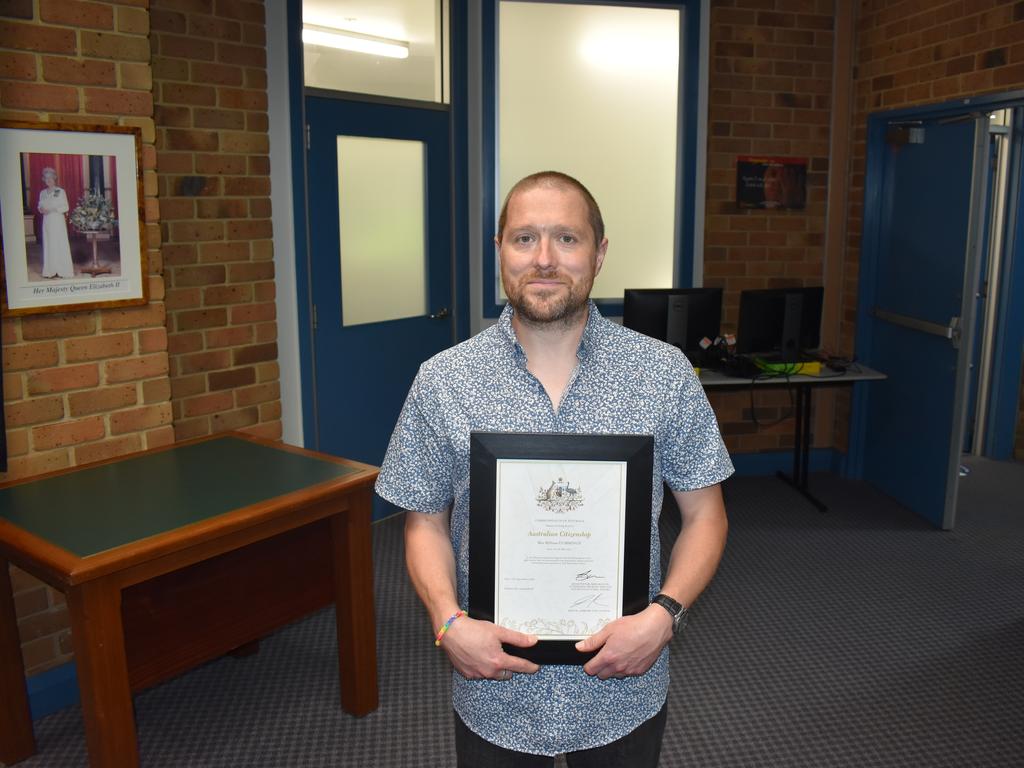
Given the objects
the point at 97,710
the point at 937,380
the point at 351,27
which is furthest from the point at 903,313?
the point at 97,710

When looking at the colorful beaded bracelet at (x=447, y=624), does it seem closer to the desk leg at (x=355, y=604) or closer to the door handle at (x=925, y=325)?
the desk leg at (x=355, y=604)

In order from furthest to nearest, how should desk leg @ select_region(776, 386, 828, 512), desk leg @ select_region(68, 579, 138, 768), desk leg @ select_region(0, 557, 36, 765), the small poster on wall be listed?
the small poster on wall
desk leg @ select_region(776, 386, 828, 512)
desk leg @ select_region(0, 557, 36, 765)
desk leg @ select_region(68, 579, 138, 768)

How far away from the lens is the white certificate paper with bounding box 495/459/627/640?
1.36 meters

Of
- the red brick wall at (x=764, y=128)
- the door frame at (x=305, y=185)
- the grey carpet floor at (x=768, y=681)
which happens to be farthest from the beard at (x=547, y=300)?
the red brick wall at (x=764, y=128)

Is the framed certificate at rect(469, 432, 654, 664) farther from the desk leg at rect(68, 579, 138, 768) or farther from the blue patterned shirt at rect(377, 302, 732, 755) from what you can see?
the desk leg at rect(68, 579, 138, 768)

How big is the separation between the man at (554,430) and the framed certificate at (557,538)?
0.04 meters

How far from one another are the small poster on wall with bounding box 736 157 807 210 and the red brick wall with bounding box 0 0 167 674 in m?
3.34

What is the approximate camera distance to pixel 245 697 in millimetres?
2967

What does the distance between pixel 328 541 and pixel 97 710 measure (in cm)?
106

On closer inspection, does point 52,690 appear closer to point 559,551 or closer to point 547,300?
point 559,551

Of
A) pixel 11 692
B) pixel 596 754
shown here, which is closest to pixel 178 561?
pixel 11 692

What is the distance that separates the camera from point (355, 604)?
2.77 meters

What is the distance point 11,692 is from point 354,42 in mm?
2989

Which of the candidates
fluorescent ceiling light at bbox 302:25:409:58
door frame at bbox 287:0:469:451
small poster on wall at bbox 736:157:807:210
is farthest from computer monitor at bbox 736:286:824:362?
fluorescent ceiling light at bbox 302:25:409:58
